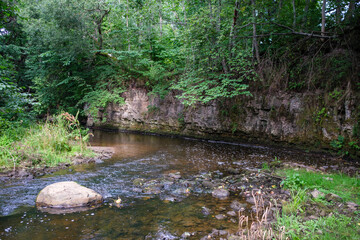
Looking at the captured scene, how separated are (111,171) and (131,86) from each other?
11.8 m

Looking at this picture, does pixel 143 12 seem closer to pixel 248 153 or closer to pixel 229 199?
pixel 248 153

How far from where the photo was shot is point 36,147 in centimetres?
723

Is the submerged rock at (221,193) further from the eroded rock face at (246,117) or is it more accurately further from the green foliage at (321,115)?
the green foliage at (321,115)

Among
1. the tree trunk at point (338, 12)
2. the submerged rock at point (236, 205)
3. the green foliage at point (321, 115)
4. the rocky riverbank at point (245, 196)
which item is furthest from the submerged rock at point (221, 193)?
the tree trunk at point (338, 12)

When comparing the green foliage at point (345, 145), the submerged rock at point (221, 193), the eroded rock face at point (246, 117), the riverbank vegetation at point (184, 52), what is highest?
the riverbank vegetation at point (184, 52)

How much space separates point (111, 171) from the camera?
655 cm

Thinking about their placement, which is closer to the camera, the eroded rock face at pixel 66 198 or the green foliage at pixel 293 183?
the eroded rock face at pixel 66 198

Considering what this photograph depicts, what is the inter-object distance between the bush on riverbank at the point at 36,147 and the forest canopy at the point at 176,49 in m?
0.79

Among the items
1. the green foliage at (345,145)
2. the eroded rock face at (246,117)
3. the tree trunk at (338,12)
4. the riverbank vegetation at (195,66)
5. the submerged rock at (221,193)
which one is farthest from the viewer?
the tree trunk at (338,12)

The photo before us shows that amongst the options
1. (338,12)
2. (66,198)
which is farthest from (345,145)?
(66,198)

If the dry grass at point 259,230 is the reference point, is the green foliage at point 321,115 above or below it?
above

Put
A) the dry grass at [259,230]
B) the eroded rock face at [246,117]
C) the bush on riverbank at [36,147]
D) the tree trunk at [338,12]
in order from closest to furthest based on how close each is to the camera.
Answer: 1. the dry grass at [259,230]
2. the bush on riverbank at [36,147]
3. the eroded rock face at [246,117]
4. the tree trunk at [338,12]

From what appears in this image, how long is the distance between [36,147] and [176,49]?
1108cm

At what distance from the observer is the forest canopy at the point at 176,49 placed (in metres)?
9.33
